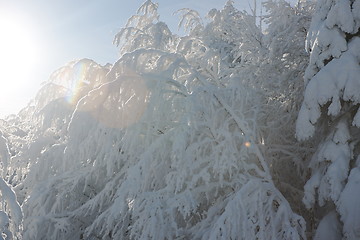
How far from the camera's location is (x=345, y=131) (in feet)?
21.8

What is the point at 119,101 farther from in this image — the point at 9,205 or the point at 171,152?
the point at 9,205

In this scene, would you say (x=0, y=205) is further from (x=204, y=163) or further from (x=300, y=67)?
(x=300, y=67)

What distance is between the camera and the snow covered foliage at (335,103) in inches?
244

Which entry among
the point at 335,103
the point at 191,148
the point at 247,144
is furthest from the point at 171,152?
the point at 335,103

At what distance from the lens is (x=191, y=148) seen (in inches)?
242

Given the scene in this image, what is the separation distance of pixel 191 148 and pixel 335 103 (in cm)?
279

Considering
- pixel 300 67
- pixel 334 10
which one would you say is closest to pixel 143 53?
pixel 334 10

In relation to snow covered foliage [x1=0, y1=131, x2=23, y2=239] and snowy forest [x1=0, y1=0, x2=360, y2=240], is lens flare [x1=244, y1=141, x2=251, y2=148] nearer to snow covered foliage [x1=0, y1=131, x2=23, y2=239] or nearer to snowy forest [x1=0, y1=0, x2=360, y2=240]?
snowy forest [x1=0, y1=0, x2=360, y2=240]

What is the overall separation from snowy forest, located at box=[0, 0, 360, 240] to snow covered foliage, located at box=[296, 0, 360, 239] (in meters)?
0.02

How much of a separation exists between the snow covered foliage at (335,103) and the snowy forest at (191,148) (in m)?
0.02

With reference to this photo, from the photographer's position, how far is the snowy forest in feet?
18.5

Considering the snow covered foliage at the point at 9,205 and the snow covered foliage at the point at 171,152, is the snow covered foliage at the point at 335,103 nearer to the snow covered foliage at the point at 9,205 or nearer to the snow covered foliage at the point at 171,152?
the snow covered foliage at the point at 171,152

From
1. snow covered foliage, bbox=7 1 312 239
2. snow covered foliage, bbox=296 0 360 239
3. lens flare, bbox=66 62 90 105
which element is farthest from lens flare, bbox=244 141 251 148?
lens flare, bbox=66 62 90 105

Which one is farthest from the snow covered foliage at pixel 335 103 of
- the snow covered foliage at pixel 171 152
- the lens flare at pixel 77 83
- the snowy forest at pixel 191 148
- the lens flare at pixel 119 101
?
the lens flare at pixel 77 83
